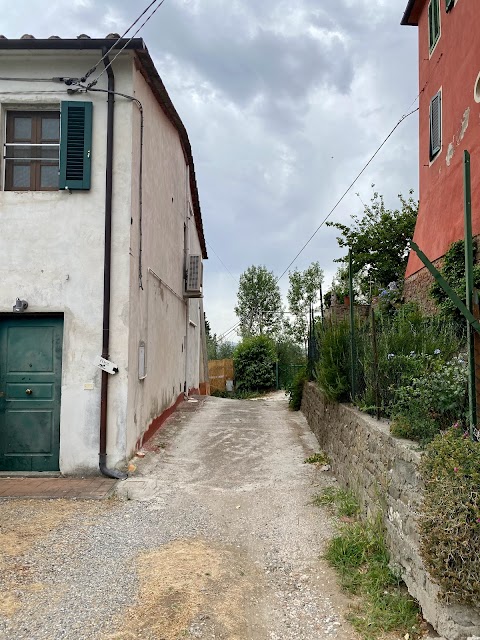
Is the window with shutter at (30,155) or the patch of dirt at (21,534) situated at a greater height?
the window with shutter at (30,155)

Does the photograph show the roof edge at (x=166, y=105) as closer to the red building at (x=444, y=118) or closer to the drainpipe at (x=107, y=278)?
the drainpipe at (x=107, y=278)

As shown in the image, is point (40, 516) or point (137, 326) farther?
point (137, 326)

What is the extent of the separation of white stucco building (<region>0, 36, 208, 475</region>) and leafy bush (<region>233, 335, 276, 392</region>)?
13.8m

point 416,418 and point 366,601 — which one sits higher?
point 416,418

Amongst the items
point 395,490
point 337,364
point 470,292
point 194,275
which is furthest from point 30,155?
point 395,490

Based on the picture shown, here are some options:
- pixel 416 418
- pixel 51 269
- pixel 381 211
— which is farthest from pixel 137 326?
pixel 381 211

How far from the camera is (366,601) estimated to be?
11.0ft

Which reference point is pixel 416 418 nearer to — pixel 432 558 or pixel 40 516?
pixel 432 558

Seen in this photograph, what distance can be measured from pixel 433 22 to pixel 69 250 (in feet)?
33.1

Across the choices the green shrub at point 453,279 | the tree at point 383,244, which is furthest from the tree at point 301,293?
the green shrub at point 453,279

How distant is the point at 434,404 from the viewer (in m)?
3.94

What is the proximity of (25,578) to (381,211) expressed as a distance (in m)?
18.3

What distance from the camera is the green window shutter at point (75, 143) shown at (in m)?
6.36

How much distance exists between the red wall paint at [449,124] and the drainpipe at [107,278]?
5.91 meters
